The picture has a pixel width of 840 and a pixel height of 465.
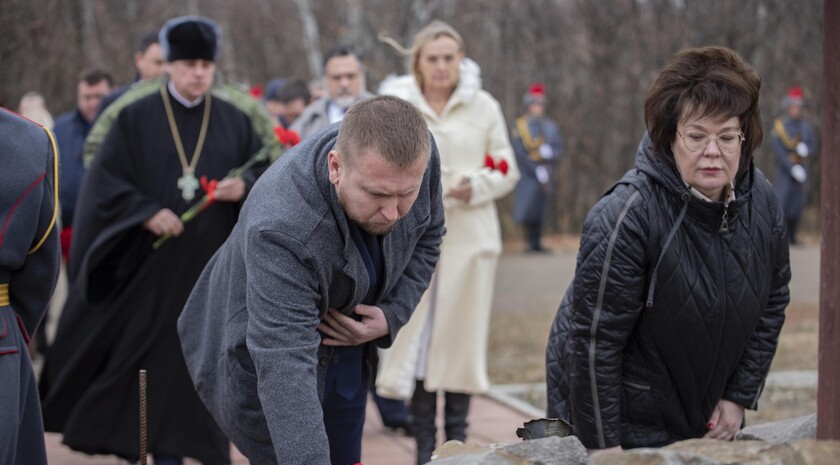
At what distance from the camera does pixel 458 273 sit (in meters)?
6.40

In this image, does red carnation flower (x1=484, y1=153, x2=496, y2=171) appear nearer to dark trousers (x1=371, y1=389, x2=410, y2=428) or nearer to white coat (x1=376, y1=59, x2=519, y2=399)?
white coat (x1=376, y1=59, x2=519, y2=399)

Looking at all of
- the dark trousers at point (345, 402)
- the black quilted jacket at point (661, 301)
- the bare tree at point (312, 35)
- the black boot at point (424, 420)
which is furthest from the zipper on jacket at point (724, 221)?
the bare tree at point (312, 35)

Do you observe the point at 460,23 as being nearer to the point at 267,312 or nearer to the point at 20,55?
the point at 20,55

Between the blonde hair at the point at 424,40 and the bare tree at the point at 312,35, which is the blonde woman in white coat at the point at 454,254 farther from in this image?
the bare tree at the point at 312,35

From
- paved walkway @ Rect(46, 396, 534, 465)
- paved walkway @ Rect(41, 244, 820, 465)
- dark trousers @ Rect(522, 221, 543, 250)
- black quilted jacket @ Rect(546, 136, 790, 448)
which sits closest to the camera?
black quilted jacket @ Rect(546, 136, 790, 448)

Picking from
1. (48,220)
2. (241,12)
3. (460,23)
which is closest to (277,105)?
(48,220)

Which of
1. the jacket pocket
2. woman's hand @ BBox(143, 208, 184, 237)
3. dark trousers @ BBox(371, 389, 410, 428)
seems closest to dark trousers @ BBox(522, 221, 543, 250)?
dark trousers @ BBox(371, 389, 410, 428)

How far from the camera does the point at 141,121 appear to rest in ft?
19.6

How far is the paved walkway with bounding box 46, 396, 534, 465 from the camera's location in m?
6.53

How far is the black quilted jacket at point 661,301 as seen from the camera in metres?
3.70

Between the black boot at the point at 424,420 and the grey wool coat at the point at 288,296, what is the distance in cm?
244

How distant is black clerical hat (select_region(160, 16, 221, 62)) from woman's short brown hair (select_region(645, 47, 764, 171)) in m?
2.85

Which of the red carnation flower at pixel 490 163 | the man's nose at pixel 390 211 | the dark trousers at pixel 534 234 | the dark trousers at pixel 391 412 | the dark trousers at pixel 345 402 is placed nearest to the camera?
the man's nose at pixel 390 211

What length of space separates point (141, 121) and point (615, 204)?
306 centimetres
